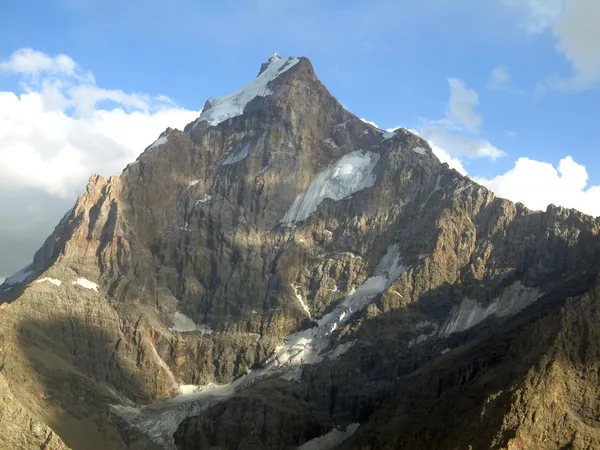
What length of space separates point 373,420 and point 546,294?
52.3m

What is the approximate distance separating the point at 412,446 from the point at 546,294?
67.9 m

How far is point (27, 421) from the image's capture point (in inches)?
6658

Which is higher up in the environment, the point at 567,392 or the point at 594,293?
the point at 594,293

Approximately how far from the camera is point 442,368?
598 feet

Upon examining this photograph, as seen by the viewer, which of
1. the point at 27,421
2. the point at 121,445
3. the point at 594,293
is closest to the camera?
the point at 594,293

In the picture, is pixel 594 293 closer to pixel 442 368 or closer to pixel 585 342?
pixel 585 342

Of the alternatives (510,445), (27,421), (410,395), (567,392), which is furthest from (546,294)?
(27,421)

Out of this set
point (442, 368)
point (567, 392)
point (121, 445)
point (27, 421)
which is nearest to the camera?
point (567, 392)

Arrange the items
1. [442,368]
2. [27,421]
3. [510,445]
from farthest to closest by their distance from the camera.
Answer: [442,368]
[27,421]
[510,445]

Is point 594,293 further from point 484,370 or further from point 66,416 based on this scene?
point 66,416

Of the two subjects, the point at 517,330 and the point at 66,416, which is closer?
the point at 517,330

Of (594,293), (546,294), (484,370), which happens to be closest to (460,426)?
(484,370)

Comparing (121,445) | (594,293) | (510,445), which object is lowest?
(121,445)

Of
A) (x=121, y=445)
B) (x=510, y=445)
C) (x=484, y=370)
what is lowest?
(x=121, y=445)
